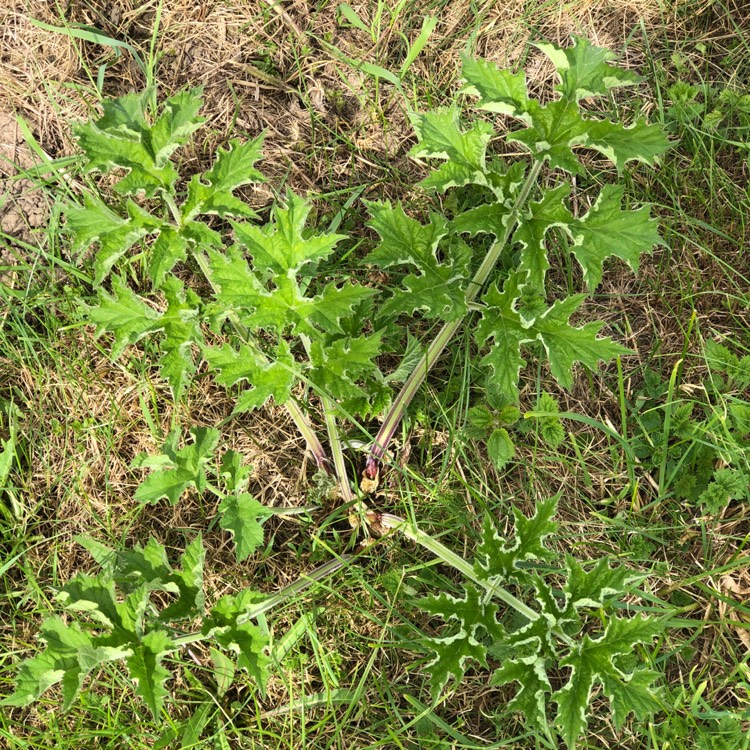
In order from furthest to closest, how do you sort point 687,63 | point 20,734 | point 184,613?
point 687,63, point 20,734, point 184,613

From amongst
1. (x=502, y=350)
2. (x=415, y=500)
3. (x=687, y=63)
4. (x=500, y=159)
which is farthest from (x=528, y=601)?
(x=687, y=63)

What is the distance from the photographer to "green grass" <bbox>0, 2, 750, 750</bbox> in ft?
10.5

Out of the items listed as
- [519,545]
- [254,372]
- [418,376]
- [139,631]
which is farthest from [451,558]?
[139,631]

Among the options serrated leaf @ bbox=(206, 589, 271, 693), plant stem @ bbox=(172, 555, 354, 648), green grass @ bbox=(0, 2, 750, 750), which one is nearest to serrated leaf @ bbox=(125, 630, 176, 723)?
serrated leaf @ bbox=(206, 589, 271, 693)

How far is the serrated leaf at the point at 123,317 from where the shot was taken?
2615 mm

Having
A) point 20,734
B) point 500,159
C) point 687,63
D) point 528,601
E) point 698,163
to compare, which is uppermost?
point 687,63

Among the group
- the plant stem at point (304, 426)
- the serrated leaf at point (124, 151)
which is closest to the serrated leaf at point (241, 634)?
the plant stem at point (304, 426)

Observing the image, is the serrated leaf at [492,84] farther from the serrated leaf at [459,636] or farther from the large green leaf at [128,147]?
the serrated leaf at [459,636]

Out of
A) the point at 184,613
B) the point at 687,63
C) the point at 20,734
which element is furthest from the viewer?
the point at 687,63

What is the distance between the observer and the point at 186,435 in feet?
11.0

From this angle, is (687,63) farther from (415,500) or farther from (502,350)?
(415,500)

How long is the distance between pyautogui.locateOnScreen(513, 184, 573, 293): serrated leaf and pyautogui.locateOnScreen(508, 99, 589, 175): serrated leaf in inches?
4.5

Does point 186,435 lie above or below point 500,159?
below

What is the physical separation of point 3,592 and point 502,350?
7.72 ft
